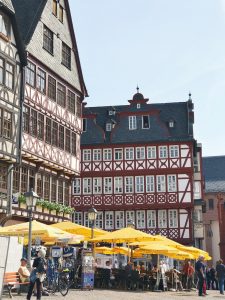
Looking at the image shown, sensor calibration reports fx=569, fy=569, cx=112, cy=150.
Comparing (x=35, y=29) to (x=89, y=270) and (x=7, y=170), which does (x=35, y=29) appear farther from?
(x=89, y=270)

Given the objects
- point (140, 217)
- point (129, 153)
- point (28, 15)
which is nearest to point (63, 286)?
point (28, 15)

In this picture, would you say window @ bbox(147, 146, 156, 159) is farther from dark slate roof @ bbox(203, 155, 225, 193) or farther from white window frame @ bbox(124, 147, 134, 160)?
dark slate roof @ bbox(203, 155, 225, 193)

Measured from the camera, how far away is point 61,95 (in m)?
34.2

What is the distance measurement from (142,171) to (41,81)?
2153cm

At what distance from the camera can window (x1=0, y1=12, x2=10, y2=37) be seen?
28138 millimetres

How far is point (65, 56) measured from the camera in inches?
1384

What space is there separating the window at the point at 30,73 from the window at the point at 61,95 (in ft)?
10.5

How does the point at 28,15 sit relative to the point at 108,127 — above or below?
above

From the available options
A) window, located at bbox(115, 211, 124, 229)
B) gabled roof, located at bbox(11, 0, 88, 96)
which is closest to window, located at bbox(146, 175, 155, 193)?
window, located at bbox(115, 211, 124, 229)

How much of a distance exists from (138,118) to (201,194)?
9202mm

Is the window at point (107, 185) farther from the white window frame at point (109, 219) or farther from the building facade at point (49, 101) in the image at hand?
the building facade at point (49, 101)

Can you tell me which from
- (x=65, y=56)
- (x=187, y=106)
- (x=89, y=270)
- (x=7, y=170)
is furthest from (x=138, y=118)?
(x=89, y=270)

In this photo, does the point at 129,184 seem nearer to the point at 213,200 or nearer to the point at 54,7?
the point at 54,7

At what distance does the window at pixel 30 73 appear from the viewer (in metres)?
30.1
